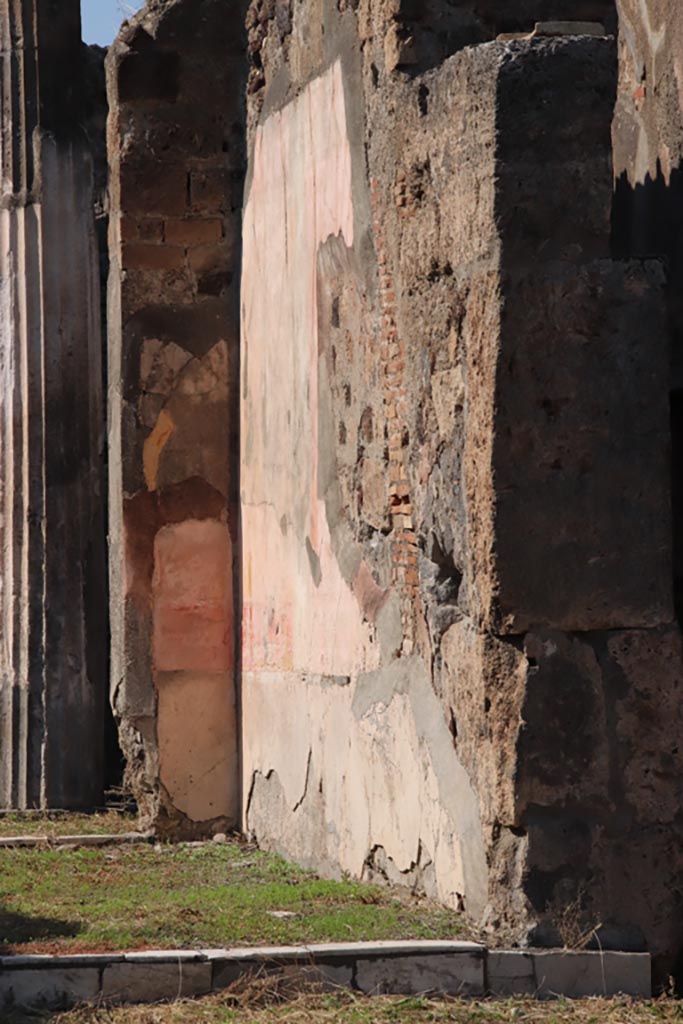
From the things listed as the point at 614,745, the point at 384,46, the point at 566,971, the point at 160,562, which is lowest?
the point at 566,971

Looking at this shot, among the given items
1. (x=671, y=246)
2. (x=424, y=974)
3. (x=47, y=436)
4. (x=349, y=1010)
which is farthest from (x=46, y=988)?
(x=47, y=436)

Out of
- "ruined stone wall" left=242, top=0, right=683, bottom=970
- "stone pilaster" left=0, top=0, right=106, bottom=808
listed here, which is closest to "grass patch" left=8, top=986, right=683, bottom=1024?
"ruined stone wall" left=242, top=0, right=683, bottom=970

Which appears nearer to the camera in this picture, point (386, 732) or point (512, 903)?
point (512, 903)

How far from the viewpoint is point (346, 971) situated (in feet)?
14.8

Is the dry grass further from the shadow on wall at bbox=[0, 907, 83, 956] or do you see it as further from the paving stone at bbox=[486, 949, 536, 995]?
the shadow on wall at bbox=[0, 907, 83, 956]

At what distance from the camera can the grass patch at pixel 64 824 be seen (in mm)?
7789

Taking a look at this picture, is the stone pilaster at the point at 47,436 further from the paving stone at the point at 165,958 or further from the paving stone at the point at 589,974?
the paving stone at the point at 589,974

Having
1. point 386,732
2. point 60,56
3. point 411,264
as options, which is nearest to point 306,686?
point 386,732

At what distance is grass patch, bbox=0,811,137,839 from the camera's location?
7.79 metres

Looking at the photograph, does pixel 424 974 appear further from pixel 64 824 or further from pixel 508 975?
pixel 64 824

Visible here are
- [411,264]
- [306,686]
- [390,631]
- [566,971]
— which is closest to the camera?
[566,971]

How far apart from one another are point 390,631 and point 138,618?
2.35 m

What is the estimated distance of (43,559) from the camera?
8688 millimetres

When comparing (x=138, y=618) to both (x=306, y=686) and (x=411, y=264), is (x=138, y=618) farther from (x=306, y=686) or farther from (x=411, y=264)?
(x=411, y=264)
